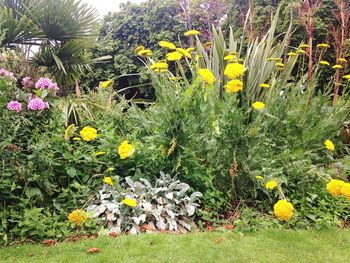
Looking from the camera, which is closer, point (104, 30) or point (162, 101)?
point (162, 101)

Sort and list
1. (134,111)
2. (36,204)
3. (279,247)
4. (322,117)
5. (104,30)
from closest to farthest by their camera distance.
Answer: (279,247) → (36,204) → (134,111) → (322,117) → (104,30)

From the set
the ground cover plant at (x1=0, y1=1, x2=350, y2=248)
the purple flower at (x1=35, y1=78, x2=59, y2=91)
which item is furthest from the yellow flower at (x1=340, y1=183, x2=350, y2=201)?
the purple flower at (x1=35, y1=78, x2=59, y2=91)

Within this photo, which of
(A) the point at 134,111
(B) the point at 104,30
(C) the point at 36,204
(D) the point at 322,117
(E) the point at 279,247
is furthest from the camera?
(B) the point at 104,30

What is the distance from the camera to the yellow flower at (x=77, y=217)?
2397mm

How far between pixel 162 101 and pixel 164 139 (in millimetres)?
319

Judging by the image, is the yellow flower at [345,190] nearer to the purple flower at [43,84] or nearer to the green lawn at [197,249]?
the green lawn at [197,249]

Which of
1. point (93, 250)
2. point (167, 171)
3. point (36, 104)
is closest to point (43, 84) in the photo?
point (36, 104)

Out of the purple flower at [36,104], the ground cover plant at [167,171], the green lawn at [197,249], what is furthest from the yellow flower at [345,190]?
the purple flower at [36,104]

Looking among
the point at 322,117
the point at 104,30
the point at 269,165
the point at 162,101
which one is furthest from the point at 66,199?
the point at 104,30

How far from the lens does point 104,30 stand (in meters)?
12.7

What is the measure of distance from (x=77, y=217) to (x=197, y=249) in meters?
0.81

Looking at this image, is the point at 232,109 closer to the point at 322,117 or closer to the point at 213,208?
the point at 213,208

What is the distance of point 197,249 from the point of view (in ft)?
7.30

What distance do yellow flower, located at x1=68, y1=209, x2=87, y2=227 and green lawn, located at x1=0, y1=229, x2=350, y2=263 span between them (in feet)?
0.53
